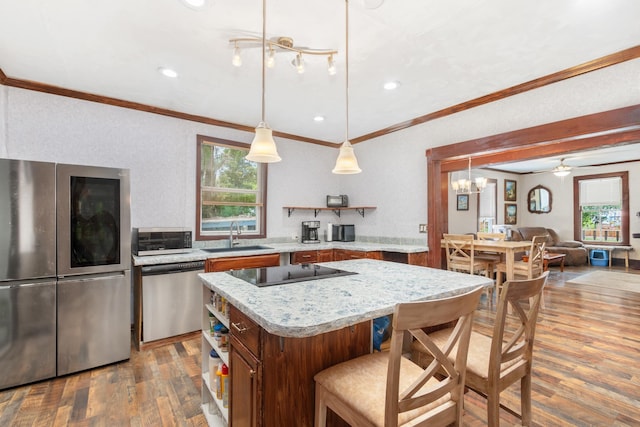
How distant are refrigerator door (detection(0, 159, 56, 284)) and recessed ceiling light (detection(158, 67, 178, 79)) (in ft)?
3.80

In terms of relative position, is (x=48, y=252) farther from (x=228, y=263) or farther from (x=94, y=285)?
(x=228, y=263)

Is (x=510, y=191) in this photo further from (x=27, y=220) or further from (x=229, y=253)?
(x=27, y=220)

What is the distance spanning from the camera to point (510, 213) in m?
8.38

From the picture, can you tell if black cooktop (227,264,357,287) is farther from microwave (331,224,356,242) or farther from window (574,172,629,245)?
window (574,172,629,245)

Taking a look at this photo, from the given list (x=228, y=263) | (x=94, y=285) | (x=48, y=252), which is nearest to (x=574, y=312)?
(x=228, y=263)

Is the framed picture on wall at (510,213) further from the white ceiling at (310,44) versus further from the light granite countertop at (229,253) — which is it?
the white ceiling at (310,44)

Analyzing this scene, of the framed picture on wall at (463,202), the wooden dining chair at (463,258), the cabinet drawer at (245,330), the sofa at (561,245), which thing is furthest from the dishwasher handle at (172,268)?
the sofa at (561,245)

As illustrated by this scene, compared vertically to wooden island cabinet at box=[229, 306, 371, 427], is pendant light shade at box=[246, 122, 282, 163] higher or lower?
higher

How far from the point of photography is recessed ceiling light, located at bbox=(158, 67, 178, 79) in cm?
256

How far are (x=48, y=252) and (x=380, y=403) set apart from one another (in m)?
2.60

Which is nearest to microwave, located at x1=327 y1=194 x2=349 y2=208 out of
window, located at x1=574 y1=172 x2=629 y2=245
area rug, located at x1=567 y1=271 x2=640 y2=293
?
area rug, located at x1=567 y1=271 x2=640 y2=293

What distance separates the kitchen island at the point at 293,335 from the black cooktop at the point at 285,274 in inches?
3.3

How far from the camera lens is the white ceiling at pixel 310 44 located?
6.04ft

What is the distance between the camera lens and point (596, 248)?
23.3 feet
